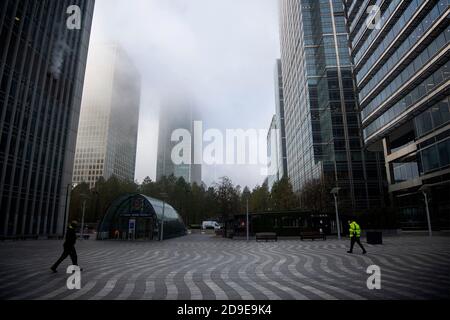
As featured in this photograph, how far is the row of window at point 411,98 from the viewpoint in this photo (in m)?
32.8

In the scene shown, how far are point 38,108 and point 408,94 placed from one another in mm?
50842

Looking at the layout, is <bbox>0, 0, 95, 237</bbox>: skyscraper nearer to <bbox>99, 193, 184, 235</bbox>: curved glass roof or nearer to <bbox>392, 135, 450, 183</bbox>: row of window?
<bbox>99, 193, 184, 235</bbox>: curved glass roof

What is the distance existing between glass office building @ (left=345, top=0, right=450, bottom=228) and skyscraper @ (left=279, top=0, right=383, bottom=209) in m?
12.7

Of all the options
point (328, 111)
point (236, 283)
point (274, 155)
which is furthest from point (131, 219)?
point (274, 155)

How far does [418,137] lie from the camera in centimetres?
3703

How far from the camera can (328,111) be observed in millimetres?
68688

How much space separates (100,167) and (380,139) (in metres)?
120

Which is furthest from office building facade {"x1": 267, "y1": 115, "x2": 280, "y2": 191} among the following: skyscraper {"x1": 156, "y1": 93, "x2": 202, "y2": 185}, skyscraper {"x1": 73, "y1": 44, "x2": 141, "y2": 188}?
skyscraper {"x1": 73, "y1": 44, "x2": 141, "y2": 188}

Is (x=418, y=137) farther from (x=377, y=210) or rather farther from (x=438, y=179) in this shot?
(x=377, y=210)

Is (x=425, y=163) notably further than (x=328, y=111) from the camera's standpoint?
No

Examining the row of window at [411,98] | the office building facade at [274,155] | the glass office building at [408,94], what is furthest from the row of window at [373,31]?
the office building facade at [274,155]

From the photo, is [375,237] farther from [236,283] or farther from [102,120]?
[102,120]
